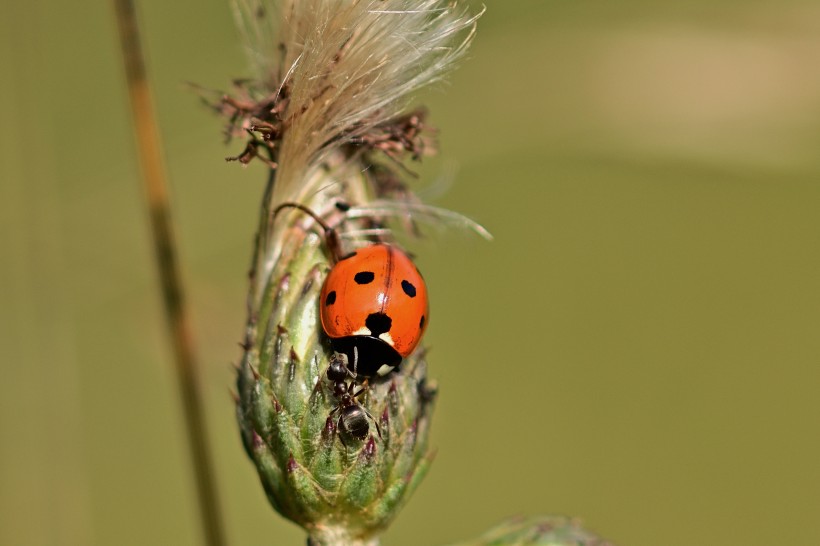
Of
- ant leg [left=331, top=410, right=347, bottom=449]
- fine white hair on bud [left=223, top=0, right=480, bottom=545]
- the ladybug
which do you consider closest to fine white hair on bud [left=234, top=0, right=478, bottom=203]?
fine white hair on bud [left=223, top=0, right=480, bottom=545]

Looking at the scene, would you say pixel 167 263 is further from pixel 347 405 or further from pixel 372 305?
pixel 347 405

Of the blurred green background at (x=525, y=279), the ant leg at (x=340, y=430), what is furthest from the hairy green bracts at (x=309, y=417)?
the blurred green background at (x=525, y=279)

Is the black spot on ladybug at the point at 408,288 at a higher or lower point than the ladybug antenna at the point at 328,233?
lower

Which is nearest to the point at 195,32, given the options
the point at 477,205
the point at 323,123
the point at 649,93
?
the point at 477,205

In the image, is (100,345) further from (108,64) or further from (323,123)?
(323,123)

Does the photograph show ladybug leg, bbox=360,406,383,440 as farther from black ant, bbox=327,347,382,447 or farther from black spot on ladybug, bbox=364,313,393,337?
black spot on ladybug, bbox=364,313,393,337

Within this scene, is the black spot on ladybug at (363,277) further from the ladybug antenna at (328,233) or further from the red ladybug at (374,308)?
the ladybug antenna at (328,233)
